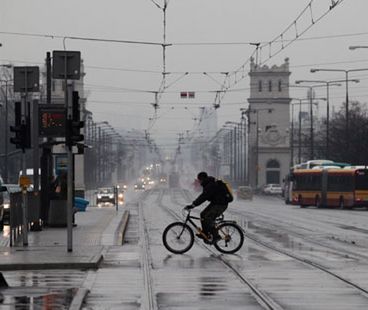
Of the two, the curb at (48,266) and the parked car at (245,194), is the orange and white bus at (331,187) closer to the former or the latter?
the parked car at (245,194)

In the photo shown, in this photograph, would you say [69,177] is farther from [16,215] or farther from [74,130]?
[16,215]

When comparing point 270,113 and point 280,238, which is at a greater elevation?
point 270,113

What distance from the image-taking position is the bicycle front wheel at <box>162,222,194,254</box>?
24.9 m

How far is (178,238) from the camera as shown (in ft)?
82.3

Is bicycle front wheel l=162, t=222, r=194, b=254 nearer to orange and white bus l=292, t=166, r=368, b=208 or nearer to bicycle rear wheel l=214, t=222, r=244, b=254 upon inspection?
bicycle rear wheel l=214, t=222, r=244, b=254

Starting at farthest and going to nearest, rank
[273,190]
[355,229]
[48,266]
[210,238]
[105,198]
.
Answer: [273,190] → [105,198] → [355,229] → [210,238] → [48,266]

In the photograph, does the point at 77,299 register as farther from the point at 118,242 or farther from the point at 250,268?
the point at 118,242

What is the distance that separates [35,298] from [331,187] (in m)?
56.2

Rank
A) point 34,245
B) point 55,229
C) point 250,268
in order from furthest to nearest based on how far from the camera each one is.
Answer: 1. point 55,229
2. point 34,245
3. point 250,268

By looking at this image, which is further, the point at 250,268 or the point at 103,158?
the point at 103,158

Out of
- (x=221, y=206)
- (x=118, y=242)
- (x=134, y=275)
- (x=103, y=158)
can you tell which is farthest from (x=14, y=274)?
(x=103, y=158)

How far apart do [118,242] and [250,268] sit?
8555 mm

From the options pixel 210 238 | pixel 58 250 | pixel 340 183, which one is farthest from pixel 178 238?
pixel 340 183

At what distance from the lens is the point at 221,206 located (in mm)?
24406
